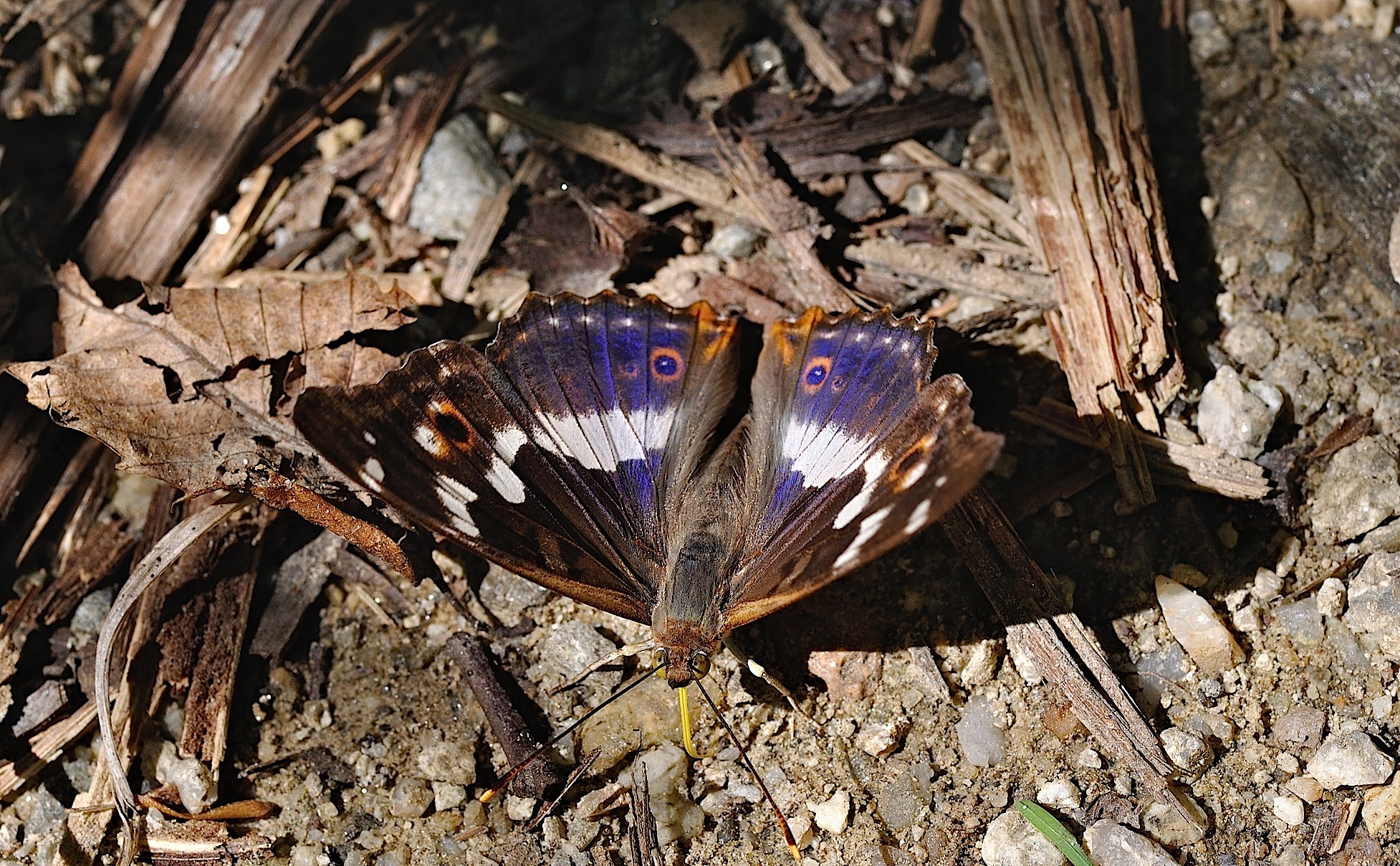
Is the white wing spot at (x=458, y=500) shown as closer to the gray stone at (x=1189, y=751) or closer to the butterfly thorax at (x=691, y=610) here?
the butterfly thorax at (x=691, y=610)

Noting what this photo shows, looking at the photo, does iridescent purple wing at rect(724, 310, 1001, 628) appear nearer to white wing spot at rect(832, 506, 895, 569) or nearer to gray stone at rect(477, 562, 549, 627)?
white wing spot at rect(832, 506, 895, 569)

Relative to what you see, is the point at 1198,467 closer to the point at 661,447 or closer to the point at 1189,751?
the point at 1189,751

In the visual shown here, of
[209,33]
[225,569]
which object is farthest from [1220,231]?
[209,33]

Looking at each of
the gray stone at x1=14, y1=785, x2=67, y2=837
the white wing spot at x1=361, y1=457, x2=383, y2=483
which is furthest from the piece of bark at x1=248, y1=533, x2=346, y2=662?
the white wing spot at x1=361, y1=457, x2=383, y2=483

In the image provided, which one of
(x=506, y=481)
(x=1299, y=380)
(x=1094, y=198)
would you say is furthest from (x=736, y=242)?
(x=1299, y=380)

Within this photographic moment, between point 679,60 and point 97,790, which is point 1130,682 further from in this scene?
point 97,790
